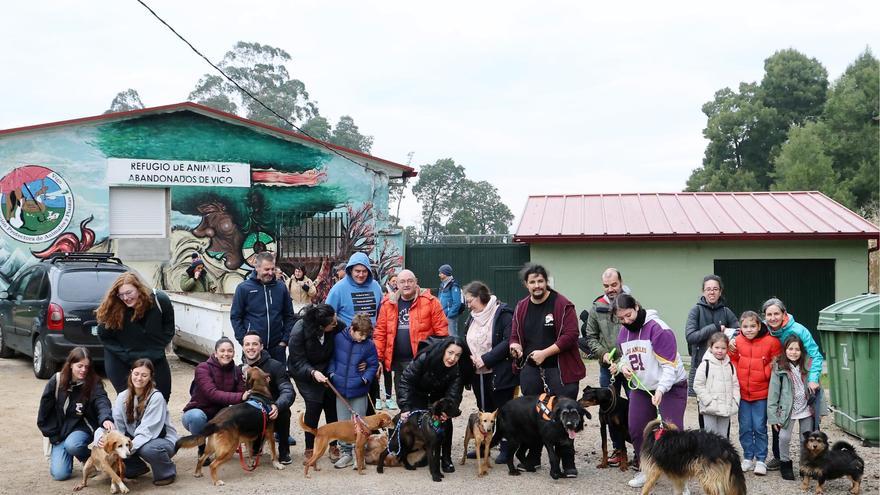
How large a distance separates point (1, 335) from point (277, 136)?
20.1 feet

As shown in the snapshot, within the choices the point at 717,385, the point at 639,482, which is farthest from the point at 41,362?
the point at 717,385

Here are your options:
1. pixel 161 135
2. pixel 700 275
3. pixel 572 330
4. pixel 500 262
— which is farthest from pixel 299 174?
pixel 572 330

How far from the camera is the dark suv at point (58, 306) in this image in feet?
34.6

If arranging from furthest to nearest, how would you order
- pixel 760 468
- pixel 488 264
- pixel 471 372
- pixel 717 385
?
pixel 488 264, pixel 471 372, pixel 760 468, pixel 717 385

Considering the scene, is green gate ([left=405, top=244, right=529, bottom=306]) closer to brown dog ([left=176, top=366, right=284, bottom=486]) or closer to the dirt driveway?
the dirt driveway

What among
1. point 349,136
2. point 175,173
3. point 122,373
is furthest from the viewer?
point 349,136

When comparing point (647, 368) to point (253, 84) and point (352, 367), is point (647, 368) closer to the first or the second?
point (352, 367)

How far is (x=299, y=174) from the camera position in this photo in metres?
16.4

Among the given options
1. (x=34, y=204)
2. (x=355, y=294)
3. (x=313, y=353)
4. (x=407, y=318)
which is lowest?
(x=313, y=353)

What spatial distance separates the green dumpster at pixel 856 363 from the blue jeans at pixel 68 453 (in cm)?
693

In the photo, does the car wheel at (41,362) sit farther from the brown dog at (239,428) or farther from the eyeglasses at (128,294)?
the brown dog at (239,428)

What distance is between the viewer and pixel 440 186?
142 feet

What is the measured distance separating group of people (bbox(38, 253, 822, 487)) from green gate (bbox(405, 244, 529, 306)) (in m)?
8.08

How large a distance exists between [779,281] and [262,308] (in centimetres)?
1095
